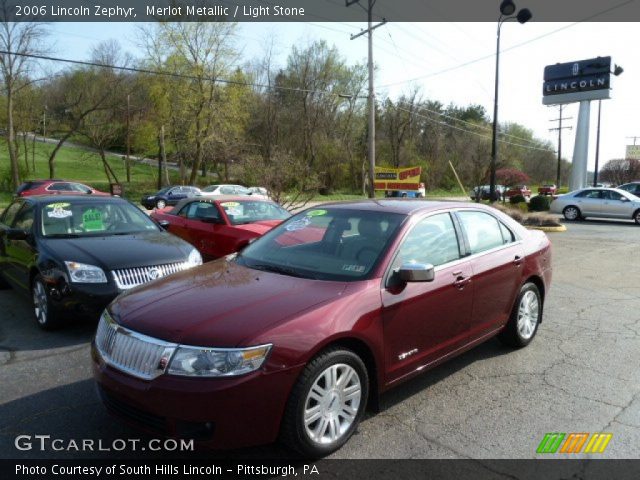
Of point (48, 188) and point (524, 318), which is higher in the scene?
point (48, 188)

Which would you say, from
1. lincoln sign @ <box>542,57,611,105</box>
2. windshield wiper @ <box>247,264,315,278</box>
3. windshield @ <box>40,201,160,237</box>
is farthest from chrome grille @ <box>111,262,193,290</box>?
lincoln sign @ <box>542,57,611,105</box>

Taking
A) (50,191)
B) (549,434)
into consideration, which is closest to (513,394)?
(549,434)

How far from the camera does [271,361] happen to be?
8.86 feet

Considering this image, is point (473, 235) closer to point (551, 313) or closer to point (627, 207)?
point (551, 313)

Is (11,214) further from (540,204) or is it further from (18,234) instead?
(540,204)

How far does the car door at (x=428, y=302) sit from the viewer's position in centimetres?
342

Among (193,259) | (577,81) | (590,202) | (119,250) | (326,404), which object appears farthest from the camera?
Answer: (577,81)

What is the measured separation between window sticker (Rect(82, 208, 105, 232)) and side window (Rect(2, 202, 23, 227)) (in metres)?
1.34

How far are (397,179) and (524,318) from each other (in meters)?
18.2

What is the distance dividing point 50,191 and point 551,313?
22035 millimetres

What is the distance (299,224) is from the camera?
4.39m

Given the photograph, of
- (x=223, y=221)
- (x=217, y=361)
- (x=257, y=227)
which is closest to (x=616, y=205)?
(x=257, y=227)

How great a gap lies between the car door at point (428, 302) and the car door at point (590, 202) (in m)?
19.4

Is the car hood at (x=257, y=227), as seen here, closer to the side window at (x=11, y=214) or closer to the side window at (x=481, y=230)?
the side window at (x=11, y=214)
